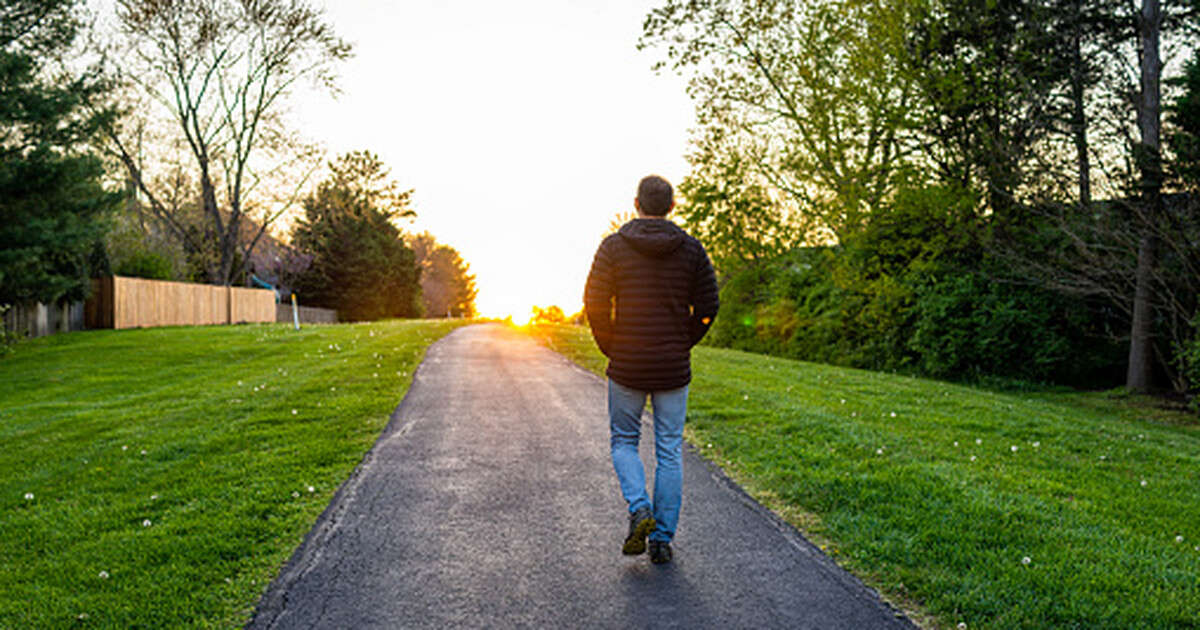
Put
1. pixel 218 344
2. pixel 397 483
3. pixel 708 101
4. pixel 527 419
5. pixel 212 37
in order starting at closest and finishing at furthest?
1. pixel 397 483
2. pixel 527 419
3. pixel 218 344
4. pixel 708 101
5. pixel 212 37

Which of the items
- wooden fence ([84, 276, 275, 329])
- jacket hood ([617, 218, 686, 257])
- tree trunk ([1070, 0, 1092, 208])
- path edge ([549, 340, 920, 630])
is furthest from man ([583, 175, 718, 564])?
wooden fence ([84, 276, 275, 329])

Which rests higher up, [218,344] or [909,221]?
[909,221]

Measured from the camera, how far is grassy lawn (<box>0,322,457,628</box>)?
3906 millimetres

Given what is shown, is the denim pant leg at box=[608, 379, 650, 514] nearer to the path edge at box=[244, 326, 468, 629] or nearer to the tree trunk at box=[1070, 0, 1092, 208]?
the path edge at box=[244, 326, 468, 629]

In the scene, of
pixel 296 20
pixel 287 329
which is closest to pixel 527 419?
pixel 287 329

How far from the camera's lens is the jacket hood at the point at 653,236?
13.7 ft

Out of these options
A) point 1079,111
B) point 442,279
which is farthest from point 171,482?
point 442,279

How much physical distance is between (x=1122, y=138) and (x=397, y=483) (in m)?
16.5

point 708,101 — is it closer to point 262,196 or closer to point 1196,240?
point 1196,240

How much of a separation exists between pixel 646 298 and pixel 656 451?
94 centimetres

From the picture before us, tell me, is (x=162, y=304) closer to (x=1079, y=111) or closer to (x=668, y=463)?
(x=668, y=463)

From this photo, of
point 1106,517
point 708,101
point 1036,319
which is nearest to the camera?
point 1106,517

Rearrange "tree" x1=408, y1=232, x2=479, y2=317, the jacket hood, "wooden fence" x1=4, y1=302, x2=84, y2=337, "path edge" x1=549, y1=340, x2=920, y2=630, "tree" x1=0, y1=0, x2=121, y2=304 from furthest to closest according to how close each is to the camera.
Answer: "tree" x1=408, y1=232, x2=479, y2=317
"wooden fence" x1=4, y1=302, x2=84, y2=337
"tree" x1=0, y1=0, x2=121, y2=304
the jacket hood
"path edge" x1=549, y1=340, x2=920, y2=630

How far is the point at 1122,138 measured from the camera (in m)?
15.0
